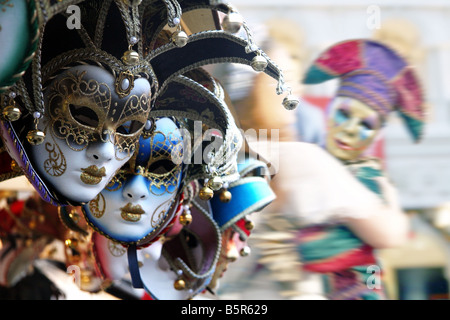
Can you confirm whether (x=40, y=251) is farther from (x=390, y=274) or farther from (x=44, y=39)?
(x=390, y=274)

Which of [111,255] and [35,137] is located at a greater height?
[35,137]

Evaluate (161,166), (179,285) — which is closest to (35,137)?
(161,166)

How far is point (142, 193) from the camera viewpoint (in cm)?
163

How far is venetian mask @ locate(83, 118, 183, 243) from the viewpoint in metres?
1.62

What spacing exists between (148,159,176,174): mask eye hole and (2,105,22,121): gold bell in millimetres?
515

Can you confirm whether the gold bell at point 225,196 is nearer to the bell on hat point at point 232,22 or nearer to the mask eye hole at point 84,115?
the mask eye hole at point 84,115

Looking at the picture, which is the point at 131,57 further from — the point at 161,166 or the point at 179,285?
the point at 179,285

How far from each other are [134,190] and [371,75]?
223 cm

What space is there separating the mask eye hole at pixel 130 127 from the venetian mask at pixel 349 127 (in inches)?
88.8

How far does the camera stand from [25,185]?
2.49 meters

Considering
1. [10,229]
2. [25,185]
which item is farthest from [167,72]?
[10,229]

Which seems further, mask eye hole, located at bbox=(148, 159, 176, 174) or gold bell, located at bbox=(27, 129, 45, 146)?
mask eye hole, located at bbox=(148, 159, 176, 174)

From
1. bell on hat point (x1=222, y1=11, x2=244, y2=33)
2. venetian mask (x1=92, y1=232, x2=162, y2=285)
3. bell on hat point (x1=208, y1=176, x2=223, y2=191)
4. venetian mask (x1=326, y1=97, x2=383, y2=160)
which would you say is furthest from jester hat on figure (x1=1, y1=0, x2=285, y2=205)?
venetian mask (x1=326, y1=97, x2=383, y2=160)

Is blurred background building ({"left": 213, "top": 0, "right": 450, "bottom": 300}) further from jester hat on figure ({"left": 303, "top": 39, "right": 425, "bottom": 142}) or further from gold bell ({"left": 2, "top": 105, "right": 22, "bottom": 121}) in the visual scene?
gold bell ({"left": 2, "top": 105, "right": 22, "bottom": 121})
